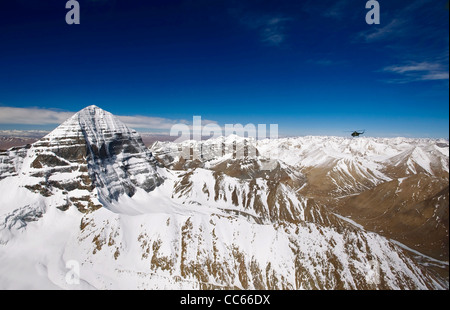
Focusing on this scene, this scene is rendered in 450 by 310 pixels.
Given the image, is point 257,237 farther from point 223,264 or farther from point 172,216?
point 172,216

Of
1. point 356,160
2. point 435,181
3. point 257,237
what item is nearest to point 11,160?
point 257,237

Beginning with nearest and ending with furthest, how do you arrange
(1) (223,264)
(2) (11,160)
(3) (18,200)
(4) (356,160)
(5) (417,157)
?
(1) (223,264)
(3) (18,200)
(2) (11,160)
(5) (417,157)
(4) (356,160)

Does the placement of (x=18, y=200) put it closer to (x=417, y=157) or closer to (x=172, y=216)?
(x=172, y=216)

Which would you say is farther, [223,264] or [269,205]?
[269,205]

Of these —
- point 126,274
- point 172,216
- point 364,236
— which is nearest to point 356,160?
point 364,236

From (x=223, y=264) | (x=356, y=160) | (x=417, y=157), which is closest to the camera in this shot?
(x=223, y=264)
